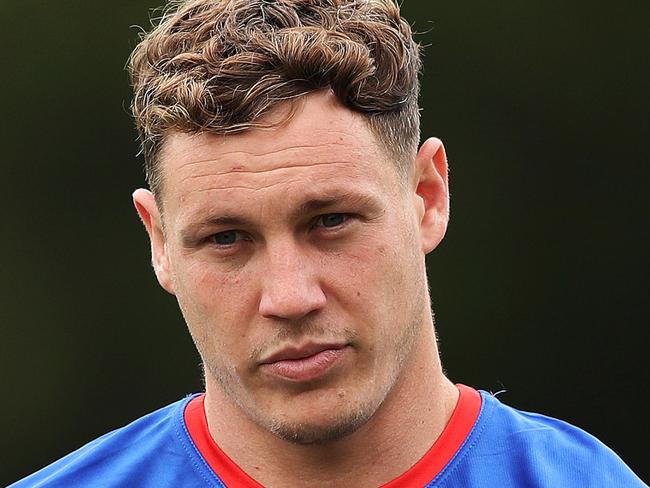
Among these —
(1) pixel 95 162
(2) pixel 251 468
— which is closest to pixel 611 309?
(1) pixel 95 162

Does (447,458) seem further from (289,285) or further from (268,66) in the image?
(268,66)

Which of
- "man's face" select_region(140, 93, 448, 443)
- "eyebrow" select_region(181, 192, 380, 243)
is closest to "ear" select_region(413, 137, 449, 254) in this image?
"man's face" select_region(140, 93, 448, 443)

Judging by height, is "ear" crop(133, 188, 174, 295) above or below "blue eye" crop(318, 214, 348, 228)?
below

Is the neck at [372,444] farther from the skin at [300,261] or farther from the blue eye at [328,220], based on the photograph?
the blue eye at [328,220]

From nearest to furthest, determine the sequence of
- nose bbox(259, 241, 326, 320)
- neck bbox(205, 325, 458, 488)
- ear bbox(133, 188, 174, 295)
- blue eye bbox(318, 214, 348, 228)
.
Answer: nose bbox(259, 241, 326, 320) < blue eye bbox(318, 214, 348, 228) < neck bbox(205, 325, 458, 488) < ear bbox(133, 188, 174, 295)

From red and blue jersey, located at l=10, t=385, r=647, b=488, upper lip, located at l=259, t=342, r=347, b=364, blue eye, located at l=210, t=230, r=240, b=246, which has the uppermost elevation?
blue eye, located at l=210, t=230, r=240, b=246

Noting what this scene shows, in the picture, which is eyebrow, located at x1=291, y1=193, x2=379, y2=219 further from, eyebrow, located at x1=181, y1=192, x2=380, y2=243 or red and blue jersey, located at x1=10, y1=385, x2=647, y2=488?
red and blue jersey, located at x1=10, y1=385, x2=647, y2=488

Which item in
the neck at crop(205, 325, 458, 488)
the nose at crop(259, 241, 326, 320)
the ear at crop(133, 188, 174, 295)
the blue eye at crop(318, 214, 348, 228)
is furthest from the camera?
the ear at crop(133, 188, 174, 295)
